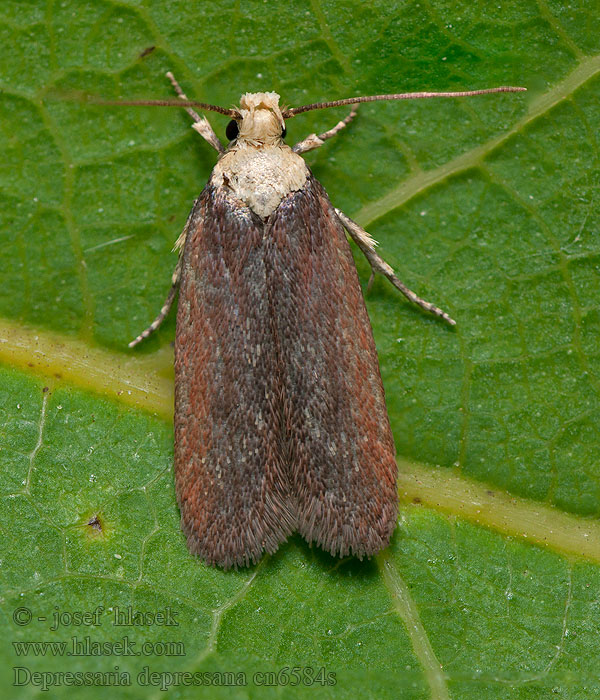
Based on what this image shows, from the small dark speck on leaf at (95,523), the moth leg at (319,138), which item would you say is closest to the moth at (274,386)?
the moth leg at (319,138)

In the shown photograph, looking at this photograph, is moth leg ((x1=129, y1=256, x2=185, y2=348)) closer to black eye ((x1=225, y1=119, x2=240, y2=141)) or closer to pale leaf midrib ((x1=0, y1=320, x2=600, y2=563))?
pale leaf midrib ((x1=0, y1=320, x2=600, y2=563))

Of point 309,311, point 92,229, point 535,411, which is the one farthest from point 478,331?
point 92,229

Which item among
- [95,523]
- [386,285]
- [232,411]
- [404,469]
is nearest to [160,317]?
[232,411]

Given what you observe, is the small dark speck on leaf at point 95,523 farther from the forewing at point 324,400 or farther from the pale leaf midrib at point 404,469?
the forewing at point 324,400

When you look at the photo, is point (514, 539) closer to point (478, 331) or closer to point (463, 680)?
point (463, 680)

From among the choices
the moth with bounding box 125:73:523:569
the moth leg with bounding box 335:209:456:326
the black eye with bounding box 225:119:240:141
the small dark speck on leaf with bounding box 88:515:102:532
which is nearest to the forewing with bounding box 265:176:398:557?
the moth with bounding box 125:73:523:569

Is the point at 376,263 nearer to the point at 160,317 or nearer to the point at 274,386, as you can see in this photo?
the point at 274,386

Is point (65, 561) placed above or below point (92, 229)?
below
